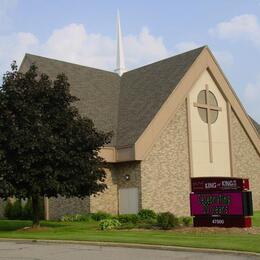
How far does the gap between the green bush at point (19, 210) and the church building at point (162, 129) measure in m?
1.25

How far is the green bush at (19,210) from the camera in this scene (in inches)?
1396

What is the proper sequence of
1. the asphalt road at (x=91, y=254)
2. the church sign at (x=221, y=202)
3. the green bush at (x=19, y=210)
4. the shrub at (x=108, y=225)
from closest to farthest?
the asphalt road at (x=91, y=254), the church sign at (x=221, y=202), the shrub at (x=108, y=225), the green bush at (x=19, y=210)

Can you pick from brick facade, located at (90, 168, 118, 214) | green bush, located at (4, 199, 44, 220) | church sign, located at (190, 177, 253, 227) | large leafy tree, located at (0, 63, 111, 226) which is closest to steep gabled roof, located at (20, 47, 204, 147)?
brick facade, located at (90, 168, 118, 214)

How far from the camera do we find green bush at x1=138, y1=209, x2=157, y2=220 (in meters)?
30.0

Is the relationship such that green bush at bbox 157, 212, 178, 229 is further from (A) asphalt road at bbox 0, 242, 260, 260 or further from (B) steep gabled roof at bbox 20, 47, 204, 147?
(B) steep gabled roof at bbox 20, 47, 204, 147

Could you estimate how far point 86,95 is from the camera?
37906 millimetres

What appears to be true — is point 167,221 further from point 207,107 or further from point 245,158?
point 245,158

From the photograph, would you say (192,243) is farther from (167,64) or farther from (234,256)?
(167,64)

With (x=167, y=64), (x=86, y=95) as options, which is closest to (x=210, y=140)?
(x=167, y=64)

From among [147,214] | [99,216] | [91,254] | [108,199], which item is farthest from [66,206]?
[91,254]

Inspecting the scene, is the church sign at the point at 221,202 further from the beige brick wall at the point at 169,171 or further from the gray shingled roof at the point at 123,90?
the gray shingled roof at the point at 123,90

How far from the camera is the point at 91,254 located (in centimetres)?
1461

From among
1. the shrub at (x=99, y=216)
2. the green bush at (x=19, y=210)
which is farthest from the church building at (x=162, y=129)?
the green bush at (x=19, y=210)

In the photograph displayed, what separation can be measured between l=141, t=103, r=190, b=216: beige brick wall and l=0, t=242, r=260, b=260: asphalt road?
1629 centimetres
